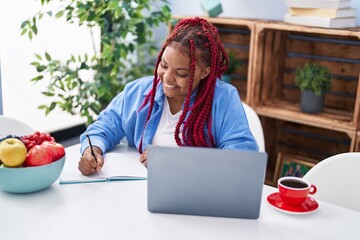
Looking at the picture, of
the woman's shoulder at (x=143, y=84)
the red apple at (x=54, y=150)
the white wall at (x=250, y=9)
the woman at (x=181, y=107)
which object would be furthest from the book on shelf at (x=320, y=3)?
the red apple at (x=54, y=150)

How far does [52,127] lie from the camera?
10.2 ft

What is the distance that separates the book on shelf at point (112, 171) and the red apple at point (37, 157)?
4.5 inches

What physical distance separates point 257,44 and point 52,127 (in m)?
1.38

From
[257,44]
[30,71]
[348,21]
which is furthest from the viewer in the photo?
[30,71]

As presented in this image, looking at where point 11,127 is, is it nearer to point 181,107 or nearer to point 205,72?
point 181,107

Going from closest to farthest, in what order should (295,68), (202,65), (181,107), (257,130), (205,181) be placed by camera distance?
(205,181) < (202,65) < (181,107) < (257,130) < (295,68)

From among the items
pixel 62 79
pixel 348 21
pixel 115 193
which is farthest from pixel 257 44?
pixel 115 193

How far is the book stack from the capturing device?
235 cm

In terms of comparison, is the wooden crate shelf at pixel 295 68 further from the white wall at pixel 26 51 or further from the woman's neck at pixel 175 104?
the white wall at pixel 26 51

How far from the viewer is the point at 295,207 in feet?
4.42

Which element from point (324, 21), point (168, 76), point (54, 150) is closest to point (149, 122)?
Answer: point (168, 76)

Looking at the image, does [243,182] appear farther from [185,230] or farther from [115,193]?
[115,193]

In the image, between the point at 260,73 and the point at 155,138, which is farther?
the point at 260,73

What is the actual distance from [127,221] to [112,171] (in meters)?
0.31
